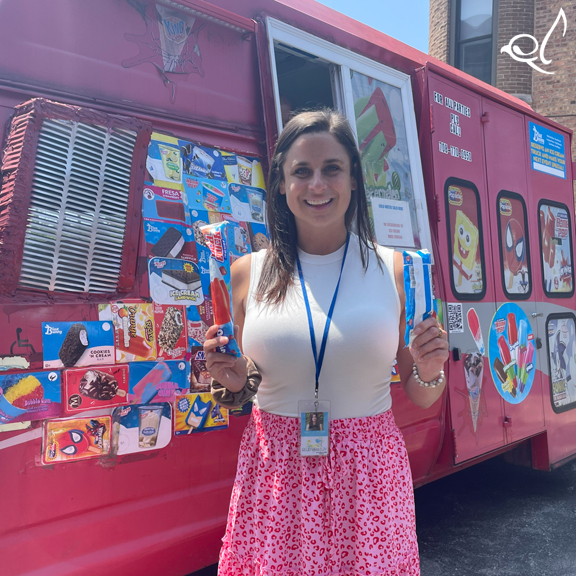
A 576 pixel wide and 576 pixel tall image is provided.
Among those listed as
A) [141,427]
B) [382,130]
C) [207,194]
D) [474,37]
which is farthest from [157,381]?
[474,37]

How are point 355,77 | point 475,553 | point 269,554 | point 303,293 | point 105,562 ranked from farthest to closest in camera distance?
point 475,553 < point 355,77 < point 105,562 < point 303,293 < point 269,554

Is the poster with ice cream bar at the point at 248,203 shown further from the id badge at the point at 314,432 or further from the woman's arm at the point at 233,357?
the id badge at the point at 314,432

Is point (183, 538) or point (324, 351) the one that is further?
point (183, 538)

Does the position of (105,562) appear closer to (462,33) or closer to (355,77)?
(355,77)

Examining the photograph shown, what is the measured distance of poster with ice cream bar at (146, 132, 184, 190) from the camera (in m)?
2.14

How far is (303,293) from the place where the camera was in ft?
5.18

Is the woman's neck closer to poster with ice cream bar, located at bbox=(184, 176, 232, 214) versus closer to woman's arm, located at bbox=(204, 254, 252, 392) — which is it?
woman's arm, located at bbox=(204, 254, 252, 392)

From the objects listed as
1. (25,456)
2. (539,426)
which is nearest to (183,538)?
(25,456)

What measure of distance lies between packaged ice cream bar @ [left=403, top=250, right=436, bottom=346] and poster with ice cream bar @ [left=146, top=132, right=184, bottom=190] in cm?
108

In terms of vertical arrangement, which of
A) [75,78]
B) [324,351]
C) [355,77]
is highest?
[355,77]

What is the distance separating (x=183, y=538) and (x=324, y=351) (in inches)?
43.0

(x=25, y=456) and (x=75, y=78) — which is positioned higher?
(x=75, y=78)

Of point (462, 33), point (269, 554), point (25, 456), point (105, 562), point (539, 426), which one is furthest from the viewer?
point (462, 33)
